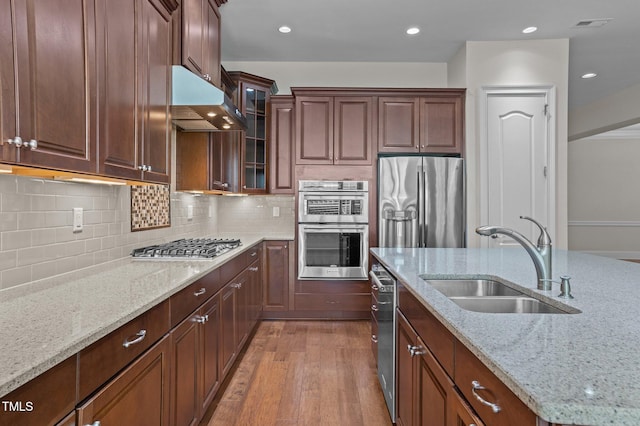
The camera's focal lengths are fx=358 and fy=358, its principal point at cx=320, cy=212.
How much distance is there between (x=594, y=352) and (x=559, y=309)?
49cm

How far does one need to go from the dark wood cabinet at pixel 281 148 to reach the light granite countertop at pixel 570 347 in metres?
2.51

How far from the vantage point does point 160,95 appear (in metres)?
1.91

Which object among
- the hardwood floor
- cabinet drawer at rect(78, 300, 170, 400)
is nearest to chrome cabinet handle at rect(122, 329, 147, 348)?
cabinet drawer at rect(78, 300, 170, 400)

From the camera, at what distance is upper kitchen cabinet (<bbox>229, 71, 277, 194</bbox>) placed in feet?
12.4

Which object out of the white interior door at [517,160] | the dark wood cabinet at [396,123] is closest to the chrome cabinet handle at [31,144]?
the dark wood cabinet at [396,123]

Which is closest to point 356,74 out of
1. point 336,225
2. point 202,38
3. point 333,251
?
point 336,225

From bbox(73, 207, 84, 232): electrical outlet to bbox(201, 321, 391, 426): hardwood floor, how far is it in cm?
128

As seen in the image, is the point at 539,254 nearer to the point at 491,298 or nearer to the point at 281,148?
the point at 491,298

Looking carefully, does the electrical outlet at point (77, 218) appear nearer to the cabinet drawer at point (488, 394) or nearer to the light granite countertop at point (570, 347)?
the light granite countertop at point (570, 347)

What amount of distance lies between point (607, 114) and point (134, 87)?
22.7ft

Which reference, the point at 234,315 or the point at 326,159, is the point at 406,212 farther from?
the point at 234,315

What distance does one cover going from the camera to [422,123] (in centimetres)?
380

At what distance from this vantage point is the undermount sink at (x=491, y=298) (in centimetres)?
140

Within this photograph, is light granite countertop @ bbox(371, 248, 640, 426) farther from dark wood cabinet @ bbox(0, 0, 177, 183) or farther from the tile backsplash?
the tile backsplash
